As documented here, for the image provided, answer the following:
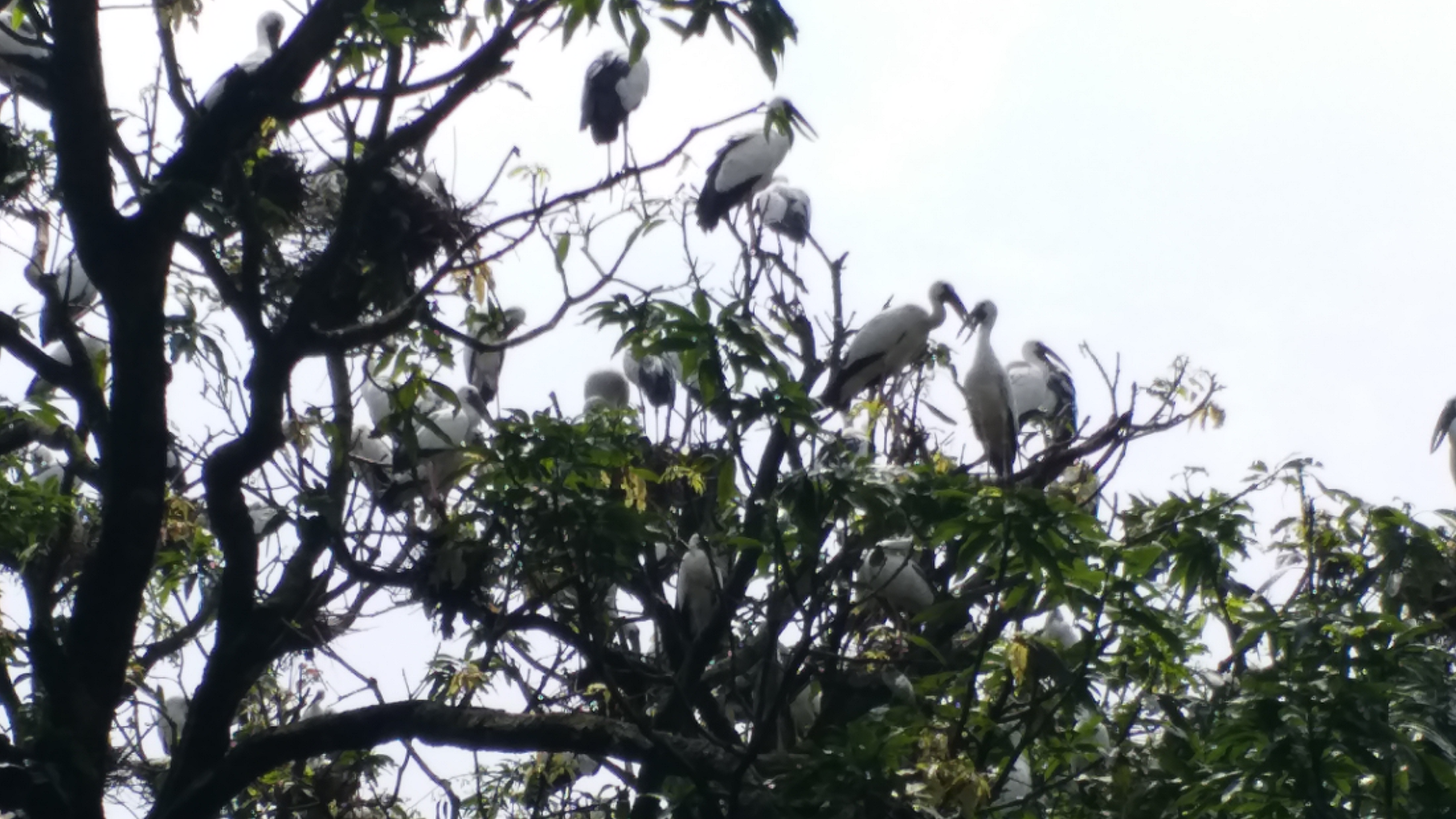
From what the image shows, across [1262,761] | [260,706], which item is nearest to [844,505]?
[1262,761]

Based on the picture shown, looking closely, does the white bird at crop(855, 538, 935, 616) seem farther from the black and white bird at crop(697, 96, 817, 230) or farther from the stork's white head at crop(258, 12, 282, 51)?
the stork's white head at crop(258, 12, 282, 51)

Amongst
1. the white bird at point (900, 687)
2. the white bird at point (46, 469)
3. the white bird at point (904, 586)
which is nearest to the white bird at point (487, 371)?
the white bird at point (46, 469)

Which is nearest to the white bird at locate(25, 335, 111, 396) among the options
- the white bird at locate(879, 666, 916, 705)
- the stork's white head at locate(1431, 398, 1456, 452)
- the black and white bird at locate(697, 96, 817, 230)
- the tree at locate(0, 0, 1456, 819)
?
the tree at locate(0, 0, 1456, 819)

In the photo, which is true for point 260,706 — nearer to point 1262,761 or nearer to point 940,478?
point 940,478

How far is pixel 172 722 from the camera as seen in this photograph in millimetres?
4176

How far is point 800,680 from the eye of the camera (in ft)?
11.8

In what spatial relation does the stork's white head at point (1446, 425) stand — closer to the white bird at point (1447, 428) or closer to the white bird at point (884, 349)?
the white bird at point (1447, 428)

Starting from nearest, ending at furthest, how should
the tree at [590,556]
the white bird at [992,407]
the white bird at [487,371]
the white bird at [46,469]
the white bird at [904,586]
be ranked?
the tree at [590,556], the white bird at [46,469], the white bird at [904,586], the white bird at [992,407], the white bird at [487,371]

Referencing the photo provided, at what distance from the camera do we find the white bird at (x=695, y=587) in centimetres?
561

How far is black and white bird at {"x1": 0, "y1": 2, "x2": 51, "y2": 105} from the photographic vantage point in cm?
319

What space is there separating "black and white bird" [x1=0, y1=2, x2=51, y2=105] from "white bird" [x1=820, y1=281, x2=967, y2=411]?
339 centimetres

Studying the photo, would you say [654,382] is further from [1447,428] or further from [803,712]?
[1447,428]

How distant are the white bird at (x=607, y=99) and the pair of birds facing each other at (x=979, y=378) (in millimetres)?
2082

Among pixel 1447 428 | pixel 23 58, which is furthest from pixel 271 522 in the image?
pixel 1447 428
